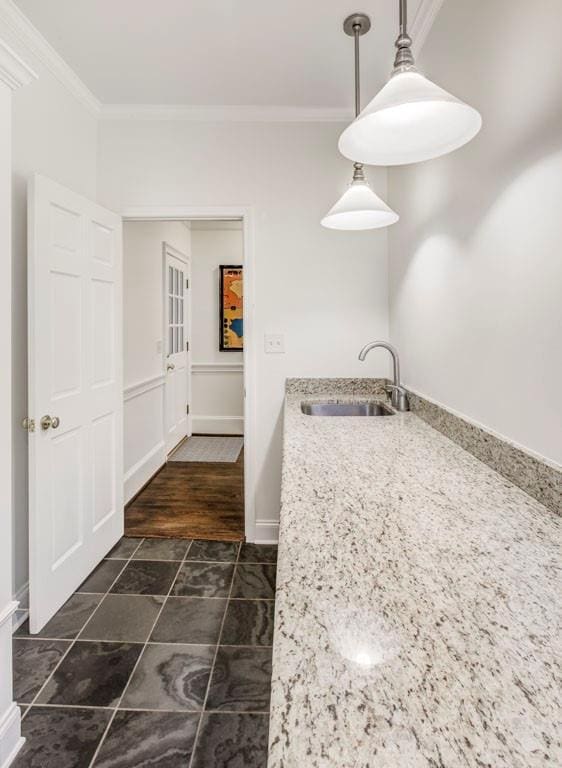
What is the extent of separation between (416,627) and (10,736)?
1.42 m

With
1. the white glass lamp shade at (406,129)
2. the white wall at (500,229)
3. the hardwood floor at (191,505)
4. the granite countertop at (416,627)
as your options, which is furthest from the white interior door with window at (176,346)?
the granite countertop at (416,627)

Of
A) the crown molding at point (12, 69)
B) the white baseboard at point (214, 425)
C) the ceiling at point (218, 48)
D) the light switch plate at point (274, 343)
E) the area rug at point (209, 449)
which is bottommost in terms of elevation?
the area rug at point (209, 449)

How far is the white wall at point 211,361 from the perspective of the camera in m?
5.20

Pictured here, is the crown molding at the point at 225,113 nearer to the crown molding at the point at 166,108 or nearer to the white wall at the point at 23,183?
the crown molding at the point at 166,108

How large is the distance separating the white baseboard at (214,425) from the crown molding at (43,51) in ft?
11.3

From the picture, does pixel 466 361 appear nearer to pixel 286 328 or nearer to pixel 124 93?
pixel 286 328

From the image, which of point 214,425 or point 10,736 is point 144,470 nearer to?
point 214,425

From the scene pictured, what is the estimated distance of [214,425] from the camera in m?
5.34

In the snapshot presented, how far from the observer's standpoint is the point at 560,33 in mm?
993

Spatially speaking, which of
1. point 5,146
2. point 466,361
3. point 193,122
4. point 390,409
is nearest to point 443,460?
point 466,361

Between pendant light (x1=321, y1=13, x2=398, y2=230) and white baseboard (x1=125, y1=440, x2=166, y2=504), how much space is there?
2.35 meters

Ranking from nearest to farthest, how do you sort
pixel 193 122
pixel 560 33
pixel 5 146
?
pixel 560 33 → pixel 5 146 → pixel 193 122

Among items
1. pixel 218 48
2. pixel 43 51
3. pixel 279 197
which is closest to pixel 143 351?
pixel 279 197

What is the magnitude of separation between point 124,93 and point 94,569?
2.60 m
